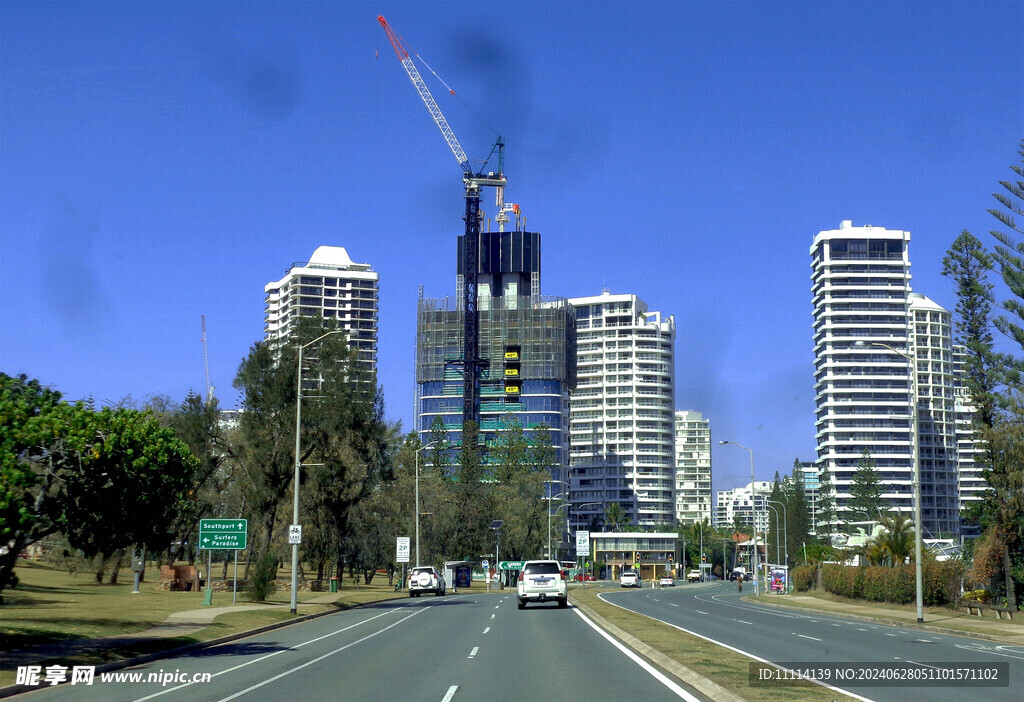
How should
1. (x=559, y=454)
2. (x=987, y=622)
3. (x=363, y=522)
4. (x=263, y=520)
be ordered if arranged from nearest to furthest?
(x=987, y=622) → (x=263, y=520) → (x=363, y=522) → (x=559, y=454)

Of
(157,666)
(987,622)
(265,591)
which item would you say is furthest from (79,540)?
(987,622)

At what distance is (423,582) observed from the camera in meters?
60.8

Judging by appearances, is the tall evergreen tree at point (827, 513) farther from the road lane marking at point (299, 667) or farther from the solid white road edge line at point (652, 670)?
the road lane marking at point (299, 667)

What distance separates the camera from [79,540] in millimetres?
24594

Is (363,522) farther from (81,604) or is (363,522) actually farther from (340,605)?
(81,604)

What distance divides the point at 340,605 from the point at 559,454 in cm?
14021

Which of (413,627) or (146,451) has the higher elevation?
(146,451)

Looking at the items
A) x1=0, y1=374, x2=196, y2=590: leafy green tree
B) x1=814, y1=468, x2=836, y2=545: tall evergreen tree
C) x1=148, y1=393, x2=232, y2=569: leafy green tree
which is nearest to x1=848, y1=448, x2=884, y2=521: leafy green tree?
x1=814, y1=468, x2=836, y2=545: tall evergreen tree

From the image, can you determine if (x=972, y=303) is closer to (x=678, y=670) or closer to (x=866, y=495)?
(x=678, y=670)

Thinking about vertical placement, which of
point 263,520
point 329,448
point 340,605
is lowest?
point 340,605

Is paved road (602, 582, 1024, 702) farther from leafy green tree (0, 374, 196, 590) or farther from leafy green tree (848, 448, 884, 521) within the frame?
leafy green tree (848, 448, 884, 521)

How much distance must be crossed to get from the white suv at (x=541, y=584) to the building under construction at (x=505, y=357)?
134 metres

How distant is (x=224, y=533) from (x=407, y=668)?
28.0 meters

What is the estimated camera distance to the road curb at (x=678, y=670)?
14688 mm
